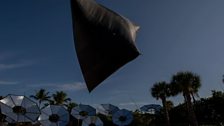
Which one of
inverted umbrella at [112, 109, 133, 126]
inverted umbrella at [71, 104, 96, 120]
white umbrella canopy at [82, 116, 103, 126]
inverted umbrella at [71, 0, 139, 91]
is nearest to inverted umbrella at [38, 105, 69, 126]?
white umbrella canopy at [82, 116, 103, 126]

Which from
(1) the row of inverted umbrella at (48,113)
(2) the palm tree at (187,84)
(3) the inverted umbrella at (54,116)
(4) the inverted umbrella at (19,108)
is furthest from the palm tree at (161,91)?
(4) the inverted umbrella at (19,108)

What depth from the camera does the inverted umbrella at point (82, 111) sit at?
49719mm

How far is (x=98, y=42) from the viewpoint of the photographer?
444 cm

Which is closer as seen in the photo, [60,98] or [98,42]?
[98,42]

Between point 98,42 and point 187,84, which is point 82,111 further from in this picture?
point 98,42

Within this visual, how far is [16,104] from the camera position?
36.3 meters

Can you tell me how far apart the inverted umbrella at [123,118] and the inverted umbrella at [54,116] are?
37.8 ft

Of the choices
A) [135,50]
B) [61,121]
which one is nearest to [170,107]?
[61,121]

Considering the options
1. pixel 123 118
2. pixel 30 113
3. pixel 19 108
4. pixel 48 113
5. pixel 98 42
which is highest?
pixel 123 118

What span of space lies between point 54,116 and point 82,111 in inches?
380

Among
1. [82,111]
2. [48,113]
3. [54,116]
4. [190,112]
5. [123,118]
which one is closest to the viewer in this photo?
[48,113]

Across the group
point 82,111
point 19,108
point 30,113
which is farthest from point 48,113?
point 82,111

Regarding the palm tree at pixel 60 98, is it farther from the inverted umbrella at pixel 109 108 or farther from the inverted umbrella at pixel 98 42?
the inverted umbrella at pixel 98 42

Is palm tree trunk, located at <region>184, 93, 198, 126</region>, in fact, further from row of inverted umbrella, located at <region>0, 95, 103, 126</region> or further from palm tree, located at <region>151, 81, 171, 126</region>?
row of inverted umbrella, located at <region>0, 95, 103, 126</region>
